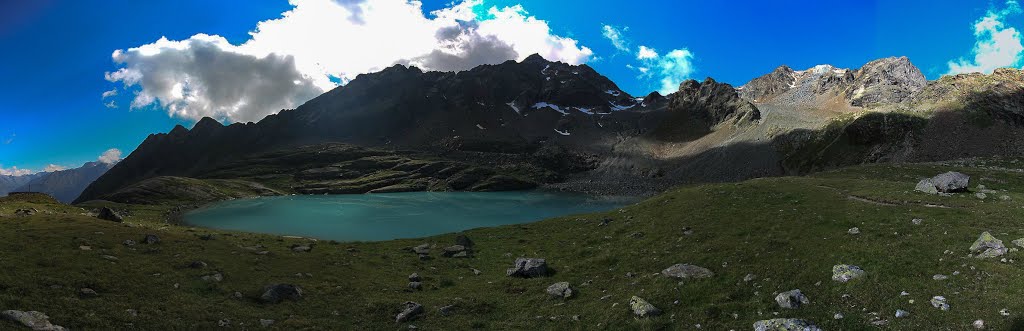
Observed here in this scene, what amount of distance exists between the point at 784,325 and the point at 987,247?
42.1 ft

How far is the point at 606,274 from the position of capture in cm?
2870

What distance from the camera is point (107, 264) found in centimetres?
2692

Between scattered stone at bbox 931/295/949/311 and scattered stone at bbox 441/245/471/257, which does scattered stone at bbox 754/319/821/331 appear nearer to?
scattered stone at bbox 931/295/949/311

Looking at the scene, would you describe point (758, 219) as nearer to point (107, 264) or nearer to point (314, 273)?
point (314, 273)

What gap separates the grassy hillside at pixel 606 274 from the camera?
1811cm

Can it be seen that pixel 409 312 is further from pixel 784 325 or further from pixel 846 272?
pixel 846 272

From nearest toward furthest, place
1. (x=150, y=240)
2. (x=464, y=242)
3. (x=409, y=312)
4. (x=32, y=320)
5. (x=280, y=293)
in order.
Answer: (x=32, y=320) < (x=409, y=312) < (x=280, y=293) < (x=150, y=240) < (x=464, y=242)

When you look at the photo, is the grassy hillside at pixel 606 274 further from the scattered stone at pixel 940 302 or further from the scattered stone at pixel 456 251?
the scattered stone at pixel 456 251

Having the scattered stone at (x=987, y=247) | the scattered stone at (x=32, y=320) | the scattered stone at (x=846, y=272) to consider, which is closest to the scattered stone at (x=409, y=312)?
the scattered stone at (x=32, y=320)

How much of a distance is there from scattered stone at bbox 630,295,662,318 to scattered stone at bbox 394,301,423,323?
34.8ft

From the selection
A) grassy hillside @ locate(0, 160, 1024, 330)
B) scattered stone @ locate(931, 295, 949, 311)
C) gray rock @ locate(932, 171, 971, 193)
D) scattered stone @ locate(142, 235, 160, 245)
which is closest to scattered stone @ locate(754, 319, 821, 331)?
grassy hillside @ locate(0, 160, 1024, 330)

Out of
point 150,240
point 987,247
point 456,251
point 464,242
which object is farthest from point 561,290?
point 150,240

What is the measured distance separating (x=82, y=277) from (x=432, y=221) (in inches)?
3062

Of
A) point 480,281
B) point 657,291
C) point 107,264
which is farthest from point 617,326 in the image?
point 107,264
